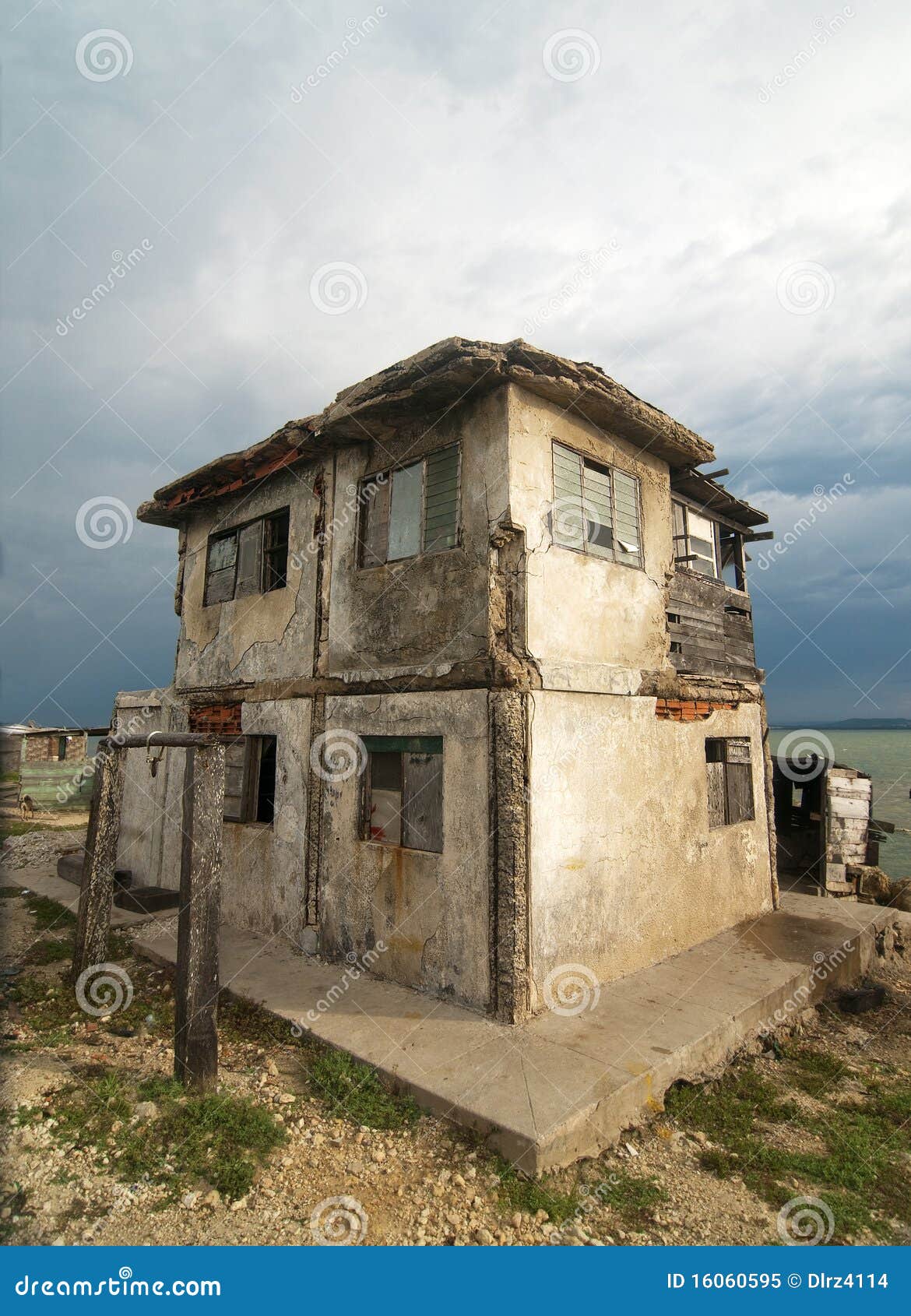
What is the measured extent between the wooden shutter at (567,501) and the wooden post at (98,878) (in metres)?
5.55

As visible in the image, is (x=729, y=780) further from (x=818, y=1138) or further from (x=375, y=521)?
(x=375, y=521)

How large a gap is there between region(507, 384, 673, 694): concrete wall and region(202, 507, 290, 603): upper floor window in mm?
3913

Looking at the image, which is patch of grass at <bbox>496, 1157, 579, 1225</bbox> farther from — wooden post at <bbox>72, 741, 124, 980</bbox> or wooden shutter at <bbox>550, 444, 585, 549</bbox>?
wooden shutter at <bbox>550, 444, 585, 549</bbox>

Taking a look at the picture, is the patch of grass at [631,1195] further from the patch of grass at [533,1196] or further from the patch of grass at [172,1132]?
the patch of grass at [172,1132]

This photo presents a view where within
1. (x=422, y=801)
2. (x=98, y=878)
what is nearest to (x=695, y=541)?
(x=422, y=801)

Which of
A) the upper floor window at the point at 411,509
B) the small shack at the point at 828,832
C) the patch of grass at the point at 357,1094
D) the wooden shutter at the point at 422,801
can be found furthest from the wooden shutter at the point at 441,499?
the small shack at the point at 828,832

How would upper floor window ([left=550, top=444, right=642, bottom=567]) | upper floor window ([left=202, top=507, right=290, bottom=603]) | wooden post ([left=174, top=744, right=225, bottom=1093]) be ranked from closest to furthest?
wooden post ([left=174, top=744, right=225, bottom=1093]), upper floor window ([left=550, top=444, right=642, bottom=567]), upper floor window ([left=202, top=507, right=290, bottom=603])

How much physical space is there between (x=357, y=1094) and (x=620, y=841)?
3597mm

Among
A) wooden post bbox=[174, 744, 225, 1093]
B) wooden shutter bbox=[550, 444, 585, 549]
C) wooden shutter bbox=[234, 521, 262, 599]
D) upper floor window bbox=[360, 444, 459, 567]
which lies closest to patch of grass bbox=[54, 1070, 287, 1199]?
wooden post bbox=[174, 744, 225, 1093]

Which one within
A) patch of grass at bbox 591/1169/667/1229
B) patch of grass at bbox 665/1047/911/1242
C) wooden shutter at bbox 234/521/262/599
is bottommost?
patch of grass at bbox 665/1047/911/1242

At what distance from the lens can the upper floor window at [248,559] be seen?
9.81m

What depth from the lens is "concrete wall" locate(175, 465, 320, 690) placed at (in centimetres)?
900

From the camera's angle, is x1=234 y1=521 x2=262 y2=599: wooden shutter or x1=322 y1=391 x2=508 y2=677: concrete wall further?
x1=234 y1=521 x2=262 y2=599: wooden shutter

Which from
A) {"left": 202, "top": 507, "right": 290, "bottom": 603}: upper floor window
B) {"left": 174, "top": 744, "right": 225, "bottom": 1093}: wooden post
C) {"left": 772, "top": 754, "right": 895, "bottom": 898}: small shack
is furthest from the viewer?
{"left": 772, "top": 754, "right": 895, "bottom": 898}: small shack
